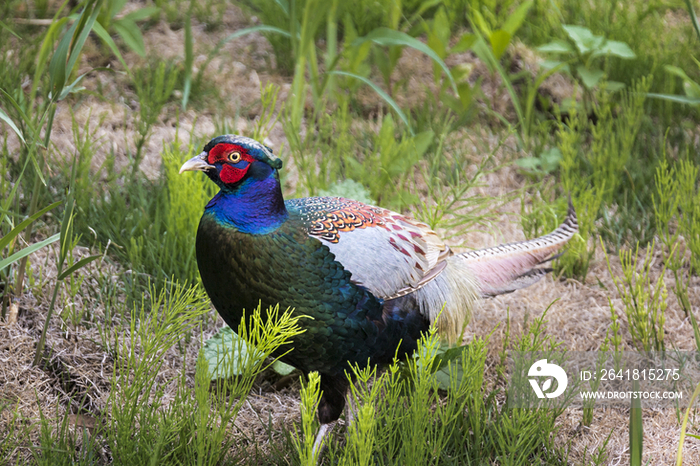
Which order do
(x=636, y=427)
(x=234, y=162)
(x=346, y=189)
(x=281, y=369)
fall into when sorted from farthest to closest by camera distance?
(x=346, y=189)
(x=281, y=369)
(x=234, y=162)
(x=636, y=427)

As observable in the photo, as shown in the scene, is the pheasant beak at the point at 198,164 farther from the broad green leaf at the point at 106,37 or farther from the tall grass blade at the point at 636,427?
the tall grass blade at the point at 636,427

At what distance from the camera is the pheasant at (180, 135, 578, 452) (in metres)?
1.88

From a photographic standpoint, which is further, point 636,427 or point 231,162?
point 231,162

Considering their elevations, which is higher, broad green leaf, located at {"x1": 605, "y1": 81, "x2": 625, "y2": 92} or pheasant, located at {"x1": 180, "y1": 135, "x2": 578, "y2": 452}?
broad green leaf, located at {"x1": 605, "y1": 81, "x2": 625, "y2": 92}

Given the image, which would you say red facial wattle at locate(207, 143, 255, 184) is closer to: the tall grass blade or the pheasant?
the pheasant

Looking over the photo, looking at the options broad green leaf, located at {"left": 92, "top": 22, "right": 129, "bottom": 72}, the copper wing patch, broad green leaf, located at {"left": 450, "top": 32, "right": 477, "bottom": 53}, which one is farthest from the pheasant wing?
broad green leaf, located at {"left": 450, "top": 32, "right": 477, "bottom": 53}

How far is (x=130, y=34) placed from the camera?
3.41 meters

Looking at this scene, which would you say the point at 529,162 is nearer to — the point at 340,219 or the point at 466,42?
the point at 466,42

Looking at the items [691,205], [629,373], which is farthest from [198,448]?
[691,205]
